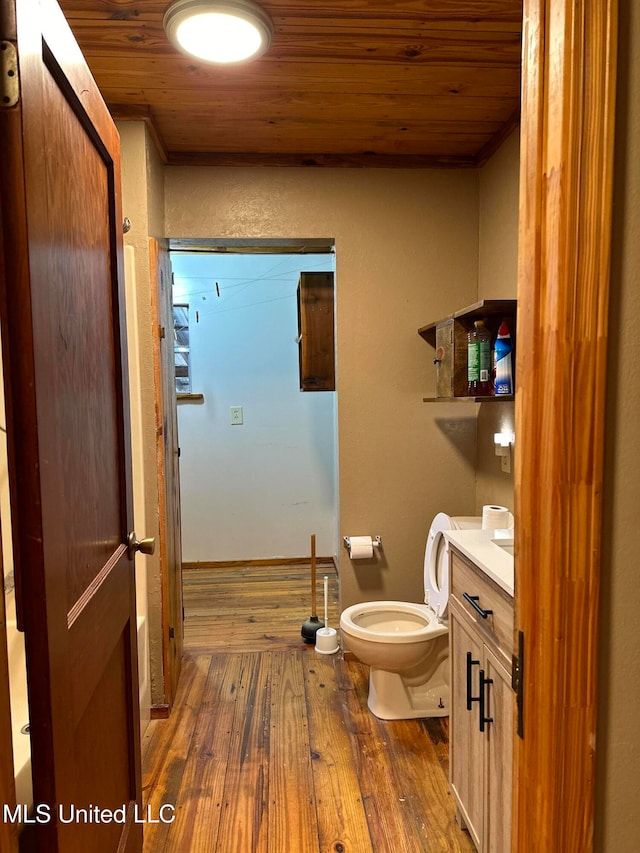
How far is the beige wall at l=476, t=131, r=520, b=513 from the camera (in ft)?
7.10

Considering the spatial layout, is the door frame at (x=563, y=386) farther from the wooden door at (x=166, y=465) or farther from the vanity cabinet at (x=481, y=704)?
the wooden door at (x=166, y=465)

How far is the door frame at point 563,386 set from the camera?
0.60m

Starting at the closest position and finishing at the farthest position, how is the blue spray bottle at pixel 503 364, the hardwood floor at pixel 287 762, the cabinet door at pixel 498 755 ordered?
the cabinet door at pixel 498 755 < the hardwood floor at pixel 287 762 < the blue spray bottle at pixel 503 364

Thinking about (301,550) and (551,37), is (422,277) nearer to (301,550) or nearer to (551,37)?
(551,37)

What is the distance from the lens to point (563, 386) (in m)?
0.63

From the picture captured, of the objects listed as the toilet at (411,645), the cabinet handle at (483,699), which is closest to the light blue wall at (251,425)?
the toilet at (411,645)

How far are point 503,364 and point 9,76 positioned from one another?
1.62 meters

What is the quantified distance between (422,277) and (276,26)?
128 cm

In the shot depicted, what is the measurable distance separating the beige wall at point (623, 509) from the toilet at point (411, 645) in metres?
1.38

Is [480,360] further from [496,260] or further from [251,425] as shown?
[251,425]

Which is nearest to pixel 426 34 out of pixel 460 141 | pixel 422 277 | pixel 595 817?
pixel 460 141

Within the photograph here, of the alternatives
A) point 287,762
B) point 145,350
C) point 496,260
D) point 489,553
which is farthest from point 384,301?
point 287,762

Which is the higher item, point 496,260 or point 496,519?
point 496,260

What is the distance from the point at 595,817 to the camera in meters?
0.66
